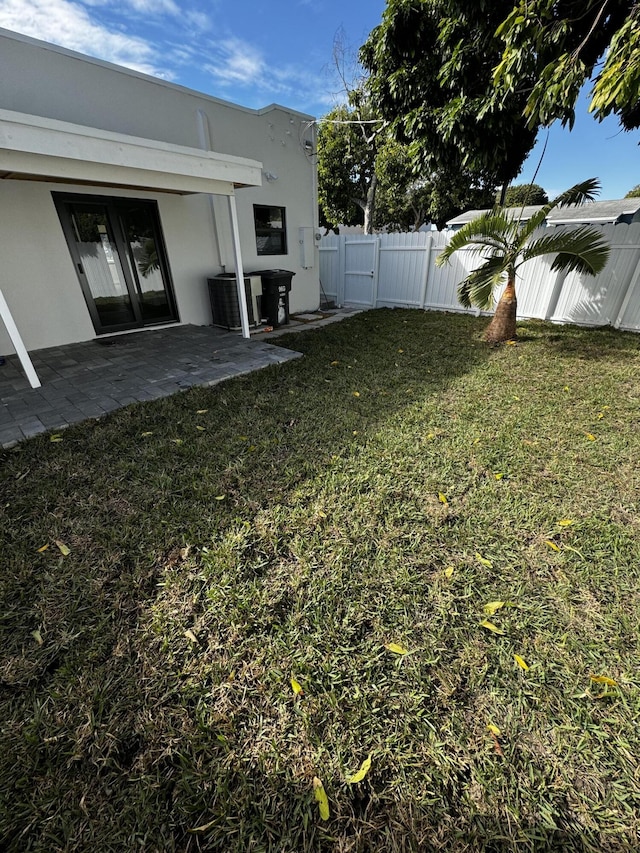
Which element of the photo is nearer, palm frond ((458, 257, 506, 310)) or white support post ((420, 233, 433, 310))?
palm frond ((458, 257, 506, 310))

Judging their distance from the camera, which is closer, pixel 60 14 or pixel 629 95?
pixel 629 95

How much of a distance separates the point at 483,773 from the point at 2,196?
7.58 metres

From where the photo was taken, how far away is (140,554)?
210 cm

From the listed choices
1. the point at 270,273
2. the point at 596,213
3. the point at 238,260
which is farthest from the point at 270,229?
the point at 596,213

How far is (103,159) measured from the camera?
4.07 metres

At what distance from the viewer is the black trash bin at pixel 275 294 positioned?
7371mm

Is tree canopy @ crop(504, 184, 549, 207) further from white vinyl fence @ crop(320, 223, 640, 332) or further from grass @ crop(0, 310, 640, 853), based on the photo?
grass @ crop(0, 310, 640, 853)

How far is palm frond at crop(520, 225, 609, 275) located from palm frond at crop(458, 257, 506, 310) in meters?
0.46

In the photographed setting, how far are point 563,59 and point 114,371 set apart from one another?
6410 millimetres

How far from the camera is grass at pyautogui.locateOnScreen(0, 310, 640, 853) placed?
117cm

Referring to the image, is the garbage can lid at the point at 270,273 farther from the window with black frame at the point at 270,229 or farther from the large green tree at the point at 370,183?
the large green tree at the point at 370,183

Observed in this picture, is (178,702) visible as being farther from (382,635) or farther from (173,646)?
(382,635)

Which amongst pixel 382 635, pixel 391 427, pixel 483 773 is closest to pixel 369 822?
pixel 483 773

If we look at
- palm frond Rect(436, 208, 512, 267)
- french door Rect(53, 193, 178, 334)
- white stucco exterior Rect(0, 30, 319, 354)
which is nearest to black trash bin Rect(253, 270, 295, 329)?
white stucco exterior Rect(0, 30, 319, 354)
